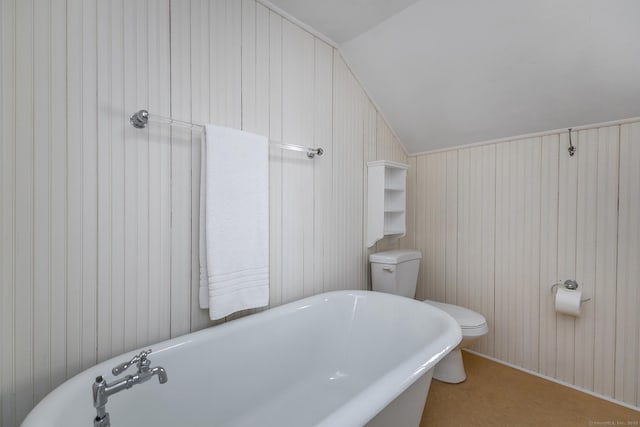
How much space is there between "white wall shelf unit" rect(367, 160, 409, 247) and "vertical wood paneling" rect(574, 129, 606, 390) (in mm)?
1132

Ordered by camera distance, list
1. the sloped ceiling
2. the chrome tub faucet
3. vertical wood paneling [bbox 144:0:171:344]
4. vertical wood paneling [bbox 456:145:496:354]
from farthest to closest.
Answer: vertical wood paneling [bbox 456:145:496:354] < the sloped ceiling < vertical wood paneling [bbox 144:0:171:344] < the chrome tub faucet

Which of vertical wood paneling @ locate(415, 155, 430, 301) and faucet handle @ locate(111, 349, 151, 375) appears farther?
vertical wood paneling @ locate(415, 155, 430, 301)

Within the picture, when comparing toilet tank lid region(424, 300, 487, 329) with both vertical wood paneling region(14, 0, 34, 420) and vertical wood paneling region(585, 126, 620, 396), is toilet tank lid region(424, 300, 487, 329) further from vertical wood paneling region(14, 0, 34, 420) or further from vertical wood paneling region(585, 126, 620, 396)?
vertical wood paneling region(14, 0, 34, 420)

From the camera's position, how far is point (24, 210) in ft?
3.19

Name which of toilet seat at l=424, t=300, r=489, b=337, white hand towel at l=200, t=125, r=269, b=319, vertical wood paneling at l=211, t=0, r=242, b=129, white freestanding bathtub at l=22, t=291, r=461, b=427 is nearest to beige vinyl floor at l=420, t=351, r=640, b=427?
A: toilet seat at l=424, t=300, r=489, b=337

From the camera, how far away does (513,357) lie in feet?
7.04

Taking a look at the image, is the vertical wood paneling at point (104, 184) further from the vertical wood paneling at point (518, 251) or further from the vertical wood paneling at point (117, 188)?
the vertical wood paneling at point (518, 251)

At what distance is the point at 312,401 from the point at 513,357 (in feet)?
5.41

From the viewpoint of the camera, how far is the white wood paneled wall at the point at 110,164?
97 centimetres

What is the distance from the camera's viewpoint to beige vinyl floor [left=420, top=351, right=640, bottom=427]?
1570mm

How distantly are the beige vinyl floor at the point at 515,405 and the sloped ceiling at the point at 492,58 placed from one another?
5.66ft

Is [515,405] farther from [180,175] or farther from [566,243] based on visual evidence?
[180,175]

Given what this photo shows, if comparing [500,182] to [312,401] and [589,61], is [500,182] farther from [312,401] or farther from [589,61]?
[312,401]

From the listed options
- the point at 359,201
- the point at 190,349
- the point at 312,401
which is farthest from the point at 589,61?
the point at 190,349
